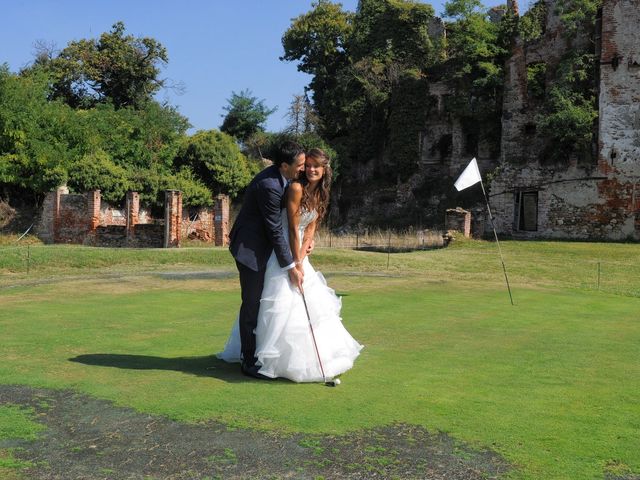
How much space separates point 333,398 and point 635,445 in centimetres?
203

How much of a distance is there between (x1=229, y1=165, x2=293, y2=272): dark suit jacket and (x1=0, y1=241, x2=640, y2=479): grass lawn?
1047 mm

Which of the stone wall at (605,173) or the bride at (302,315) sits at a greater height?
the stone wall at (605,173)

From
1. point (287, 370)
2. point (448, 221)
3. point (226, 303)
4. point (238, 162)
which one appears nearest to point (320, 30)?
point (238, 162)

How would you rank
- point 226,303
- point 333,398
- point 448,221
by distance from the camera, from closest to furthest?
point 333,398 < point 226,303 < point 448,221

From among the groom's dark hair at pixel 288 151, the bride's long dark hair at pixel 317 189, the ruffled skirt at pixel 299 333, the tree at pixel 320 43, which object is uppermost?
the tree at pixel 320 43

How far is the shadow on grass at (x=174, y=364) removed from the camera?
5.93 metres

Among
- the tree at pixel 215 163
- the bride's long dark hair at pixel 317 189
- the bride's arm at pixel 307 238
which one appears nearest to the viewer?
A: the bride's long dark hair at pixel 317 189

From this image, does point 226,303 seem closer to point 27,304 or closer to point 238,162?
point 27,304

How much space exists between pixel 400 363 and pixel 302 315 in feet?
3.46

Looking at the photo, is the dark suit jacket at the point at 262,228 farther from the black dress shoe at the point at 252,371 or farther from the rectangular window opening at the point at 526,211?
the rectangular window opening at the point at 526,211

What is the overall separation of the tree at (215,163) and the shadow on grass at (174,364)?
1270 inches

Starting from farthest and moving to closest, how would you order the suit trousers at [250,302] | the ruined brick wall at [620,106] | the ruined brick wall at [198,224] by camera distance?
the ruined brick wall at [198,224]
the ruined brick wall at [620,106]
the suit trousers at [250,302]

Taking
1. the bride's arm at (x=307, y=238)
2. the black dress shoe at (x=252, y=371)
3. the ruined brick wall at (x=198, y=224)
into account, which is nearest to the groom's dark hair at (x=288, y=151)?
the bride's arm at (x=307, y=238)

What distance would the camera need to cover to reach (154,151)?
41000 mm
